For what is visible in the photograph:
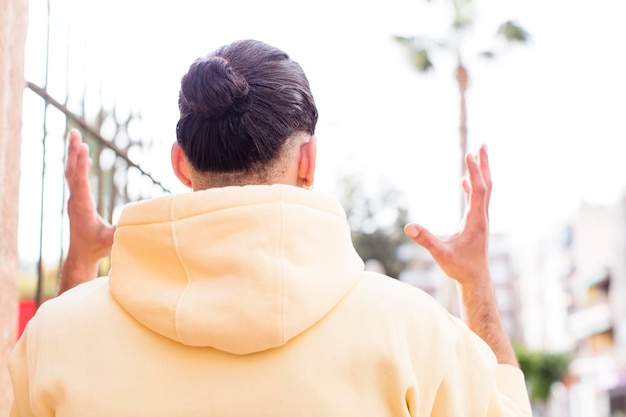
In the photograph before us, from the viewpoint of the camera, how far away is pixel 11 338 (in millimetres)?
2488

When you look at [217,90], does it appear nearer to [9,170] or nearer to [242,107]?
[242,107]

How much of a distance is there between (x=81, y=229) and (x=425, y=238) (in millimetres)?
816

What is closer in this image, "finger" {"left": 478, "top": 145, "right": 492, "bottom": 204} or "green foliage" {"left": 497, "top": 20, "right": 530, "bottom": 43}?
"finger" {"left": 478, "top": 145, "right": 492, "bottom": 204}

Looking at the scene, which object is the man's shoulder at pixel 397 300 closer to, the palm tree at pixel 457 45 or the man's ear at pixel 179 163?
the man's ear at pixel 179 163

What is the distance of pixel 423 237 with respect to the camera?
70.6 inches

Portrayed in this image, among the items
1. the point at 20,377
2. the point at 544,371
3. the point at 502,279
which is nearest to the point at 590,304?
the point at 544,371

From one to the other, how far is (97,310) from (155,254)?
15 cm

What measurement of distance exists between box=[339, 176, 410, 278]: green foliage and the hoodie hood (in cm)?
3651

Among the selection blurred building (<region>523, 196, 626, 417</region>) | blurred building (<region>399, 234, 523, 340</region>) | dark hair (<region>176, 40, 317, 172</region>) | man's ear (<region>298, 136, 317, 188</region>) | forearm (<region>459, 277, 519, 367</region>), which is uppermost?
dark hair (<region>176, 40, 317, 172</region>)

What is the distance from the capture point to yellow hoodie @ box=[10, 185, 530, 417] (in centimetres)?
141

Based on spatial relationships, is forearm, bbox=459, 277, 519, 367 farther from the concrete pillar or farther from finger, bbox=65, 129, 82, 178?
the concrete pillar

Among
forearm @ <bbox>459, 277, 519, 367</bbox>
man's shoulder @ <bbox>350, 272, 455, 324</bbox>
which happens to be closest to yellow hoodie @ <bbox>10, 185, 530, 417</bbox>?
man's shoulder @ <bbox>350, 272, 455, 324</bbox>

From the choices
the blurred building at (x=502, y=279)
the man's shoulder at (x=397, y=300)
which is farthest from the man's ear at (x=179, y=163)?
the blurred building at (x=502, y=279)

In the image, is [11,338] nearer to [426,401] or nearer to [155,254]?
[155,254]
